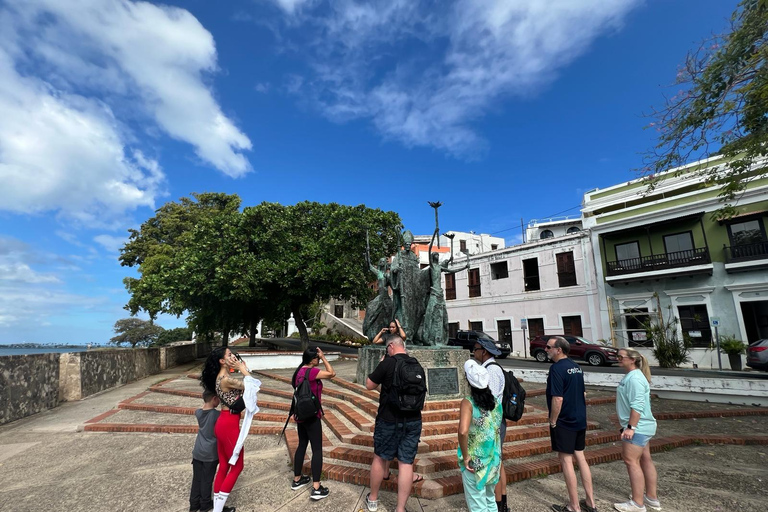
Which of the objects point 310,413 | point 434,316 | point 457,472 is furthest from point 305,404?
point 434,316

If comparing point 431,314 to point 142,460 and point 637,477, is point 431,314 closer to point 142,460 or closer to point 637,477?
point 637,477

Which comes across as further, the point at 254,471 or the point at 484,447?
the point at 254,471

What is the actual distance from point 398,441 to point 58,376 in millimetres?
10684

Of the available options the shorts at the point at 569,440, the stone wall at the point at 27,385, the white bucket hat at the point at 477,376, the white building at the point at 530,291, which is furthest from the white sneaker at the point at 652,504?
the white building at the point at 530,291

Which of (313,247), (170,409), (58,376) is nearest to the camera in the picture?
(170,409)

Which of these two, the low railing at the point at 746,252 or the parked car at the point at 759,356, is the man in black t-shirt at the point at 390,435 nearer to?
the parked car at the point at 759,356

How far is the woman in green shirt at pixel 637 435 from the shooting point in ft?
10.9

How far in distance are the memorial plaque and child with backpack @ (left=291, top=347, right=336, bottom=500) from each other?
8.76 ft

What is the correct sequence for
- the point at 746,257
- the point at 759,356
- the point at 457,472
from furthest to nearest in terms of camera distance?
the point at 746,257
the point at 759,356
the point at 457,472

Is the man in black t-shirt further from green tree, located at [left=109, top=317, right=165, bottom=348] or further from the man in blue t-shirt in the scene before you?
green tree, located at [left=109, top=317, right=165, bottom=348]

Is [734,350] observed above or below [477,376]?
below

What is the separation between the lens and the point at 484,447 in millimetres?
2881

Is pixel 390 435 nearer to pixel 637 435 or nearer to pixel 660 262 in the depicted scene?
pixel 637 435

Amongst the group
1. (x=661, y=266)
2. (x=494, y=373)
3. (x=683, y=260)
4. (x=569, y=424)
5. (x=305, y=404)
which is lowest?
(x=569, y=424)
